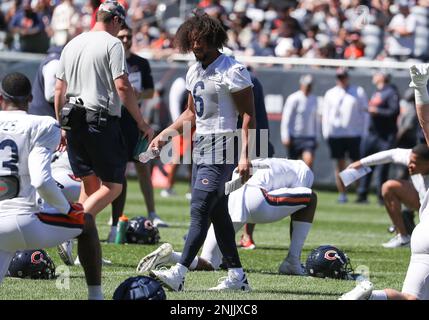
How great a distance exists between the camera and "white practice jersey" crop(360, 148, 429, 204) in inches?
412

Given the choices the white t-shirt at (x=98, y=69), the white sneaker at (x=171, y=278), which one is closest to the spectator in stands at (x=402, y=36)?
the white t-shirt at (x=98, y=69)

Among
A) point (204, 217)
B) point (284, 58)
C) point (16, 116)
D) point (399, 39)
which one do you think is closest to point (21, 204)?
point (16, 116)

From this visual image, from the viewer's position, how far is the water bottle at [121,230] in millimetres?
10523

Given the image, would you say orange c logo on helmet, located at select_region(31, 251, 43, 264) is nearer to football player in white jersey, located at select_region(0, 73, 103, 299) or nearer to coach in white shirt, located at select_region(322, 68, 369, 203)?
football player in white jersey, located at select_region(0, 73, 103, 299)

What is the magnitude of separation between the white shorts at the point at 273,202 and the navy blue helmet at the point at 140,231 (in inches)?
69.1

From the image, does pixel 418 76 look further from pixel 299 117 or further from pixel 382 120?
pixel 299 117

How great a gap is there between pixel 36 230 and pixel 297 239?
3219 mm

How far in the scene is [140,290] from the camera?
6434mm

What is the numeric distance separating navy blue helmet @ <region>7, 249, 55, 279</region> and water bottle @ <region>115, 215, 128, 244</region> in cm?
240

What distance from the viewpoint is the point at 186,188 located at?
20094 millimetres

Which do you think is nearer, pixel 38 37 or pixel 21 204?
pixel 21 204

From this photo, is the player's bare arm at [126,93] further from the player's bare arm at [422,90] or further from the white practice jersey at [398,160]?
the white practice jersey at [398,160]
